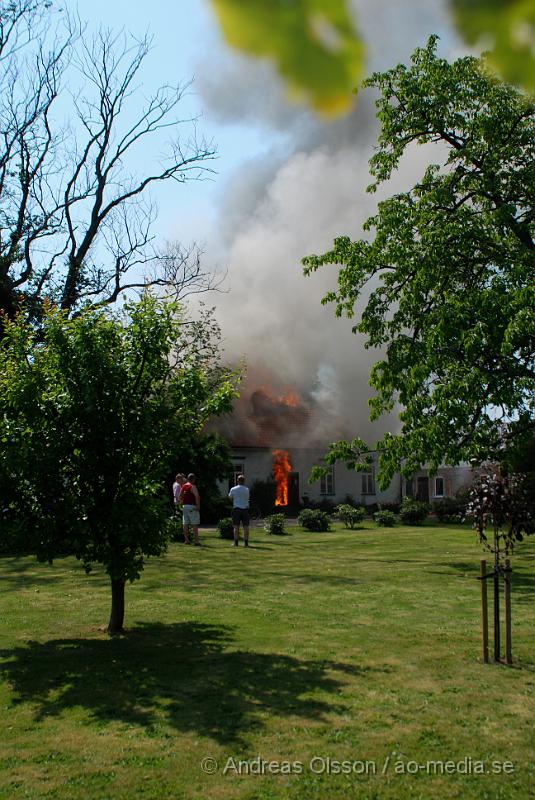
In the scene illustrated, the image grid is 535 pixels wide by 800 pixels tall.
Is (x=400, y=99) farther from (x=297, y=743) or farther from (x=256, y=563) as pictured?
(x=297, y=743)

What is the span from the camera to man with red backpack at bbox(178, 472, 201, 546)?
20781mm

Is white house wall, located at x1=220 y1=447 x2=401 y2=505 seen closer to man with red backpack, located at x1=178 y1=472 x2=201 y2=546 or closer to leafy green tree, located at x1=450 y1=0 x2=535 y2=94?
man with red backpack, located at x1=178 y1=472 x2=201 y2=546

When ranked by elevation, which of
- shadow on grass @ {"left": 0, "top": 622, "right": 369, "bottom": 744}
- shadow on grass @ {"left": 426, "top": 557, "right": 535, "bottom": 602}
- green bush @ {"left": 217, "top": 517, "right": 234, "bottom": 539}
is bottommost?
shadow on grass @ {"left": 0, "top": 622, "right": 369, "bottom": 744}

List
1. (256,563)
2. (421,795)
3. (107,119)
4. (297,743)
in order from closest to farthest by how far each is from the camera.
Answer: (421,795), (297,743), (256,563), (107,119)

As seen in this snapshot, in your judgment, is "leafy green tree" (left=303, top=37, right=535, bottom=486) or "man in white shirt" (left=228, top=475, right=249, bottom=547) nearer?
"leafy green tree" (left=303, top=37, right=535, bottom=486)

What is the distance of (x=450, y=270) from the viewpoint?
18062 mm

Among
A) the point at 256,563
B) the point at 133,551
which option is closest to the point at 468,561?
the point at 256,563

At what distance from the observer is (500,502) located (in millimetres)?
8938

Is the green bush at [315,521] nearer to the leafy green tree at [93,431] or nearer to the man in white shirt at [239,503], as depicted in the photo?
the man in white shirt at [239,503]

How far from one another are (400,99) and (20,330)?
1348 centimetres

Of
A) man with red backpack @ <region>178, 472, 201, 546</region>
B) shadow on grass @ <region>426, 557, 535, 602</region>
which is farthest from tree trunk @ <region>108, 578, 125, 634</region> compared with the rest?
man with red backpack @ <region>178, 472, 201, 546</region>

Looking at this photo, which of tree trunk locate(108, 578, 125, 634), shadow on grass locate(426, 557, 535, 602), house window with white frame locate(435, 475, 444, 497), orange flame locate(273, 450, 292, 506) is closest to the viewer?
tree trunk locate(108, 578, 125, 634)

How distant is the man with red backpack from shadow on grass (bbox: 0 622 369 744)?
11.0 meters

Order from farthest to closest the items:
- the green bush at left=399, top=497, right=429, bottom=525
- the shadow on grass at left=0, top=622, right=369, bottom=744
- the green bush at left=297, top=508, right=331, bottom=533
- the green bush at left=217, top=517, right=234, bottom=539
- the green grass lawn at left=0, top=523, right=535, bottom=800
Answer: the green bush at left=399, top=497, right=429, bottom=525
the green bush at left=297, top=508, right=331, bottom=533
the green bush at left=217, top=517, right=234, bottom=539
the shadow on grass at left=0, top=622, right=369, bottom=744
the green grass lawn at left=0, top=523, right=535, bottom=800
